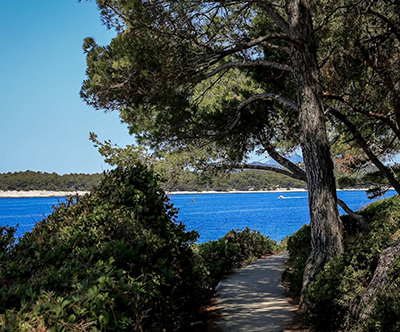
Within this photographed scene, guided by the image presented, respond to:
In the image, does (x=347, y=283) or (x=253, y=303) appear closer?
(x=347, y=283)

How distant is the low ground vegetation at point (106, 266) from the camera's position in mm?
2682

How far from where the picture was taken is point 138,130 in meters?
9.92

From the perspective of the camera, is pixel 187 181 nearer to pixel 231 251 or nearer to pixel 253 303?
pixel 231 251

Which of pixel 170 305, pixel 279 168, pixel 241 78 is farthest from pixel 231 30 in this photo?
pixel 170 305

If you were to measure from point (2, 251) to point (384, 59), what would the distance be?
7642mm

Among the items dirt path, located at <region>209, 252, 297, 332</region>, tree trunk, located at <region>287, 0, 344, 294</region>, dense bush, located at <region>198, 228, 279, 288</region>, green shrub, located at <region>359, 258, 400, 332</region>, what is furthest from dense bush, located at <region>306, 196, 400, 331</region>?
dense bush, located at <region>198, 228, 279, 288</region>

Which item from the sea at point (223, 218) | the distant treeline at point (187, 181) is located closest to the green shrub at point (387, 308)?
the sea at point (223, 218)

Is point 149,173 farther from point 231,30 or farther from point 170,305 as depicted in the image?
point 231,30

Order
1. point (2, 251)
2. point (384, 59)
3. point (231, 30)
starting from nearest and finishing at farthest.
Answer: point (2, 251), point (384, 59), point (231, 30)

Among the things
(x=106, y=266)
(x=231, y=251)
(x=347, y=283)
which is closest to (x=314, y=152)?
(x=347, y=283)

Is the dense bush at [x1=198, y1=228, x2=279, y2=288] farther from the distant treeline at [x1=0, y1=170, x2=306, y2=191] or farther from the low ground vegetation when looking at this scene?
the low ground vegetation

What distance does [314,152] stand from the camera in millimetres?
6801

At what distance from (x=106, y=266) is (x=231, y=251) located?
30.2 ft

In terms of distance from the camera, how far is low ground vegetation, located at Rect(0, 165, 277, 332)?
2682mm
